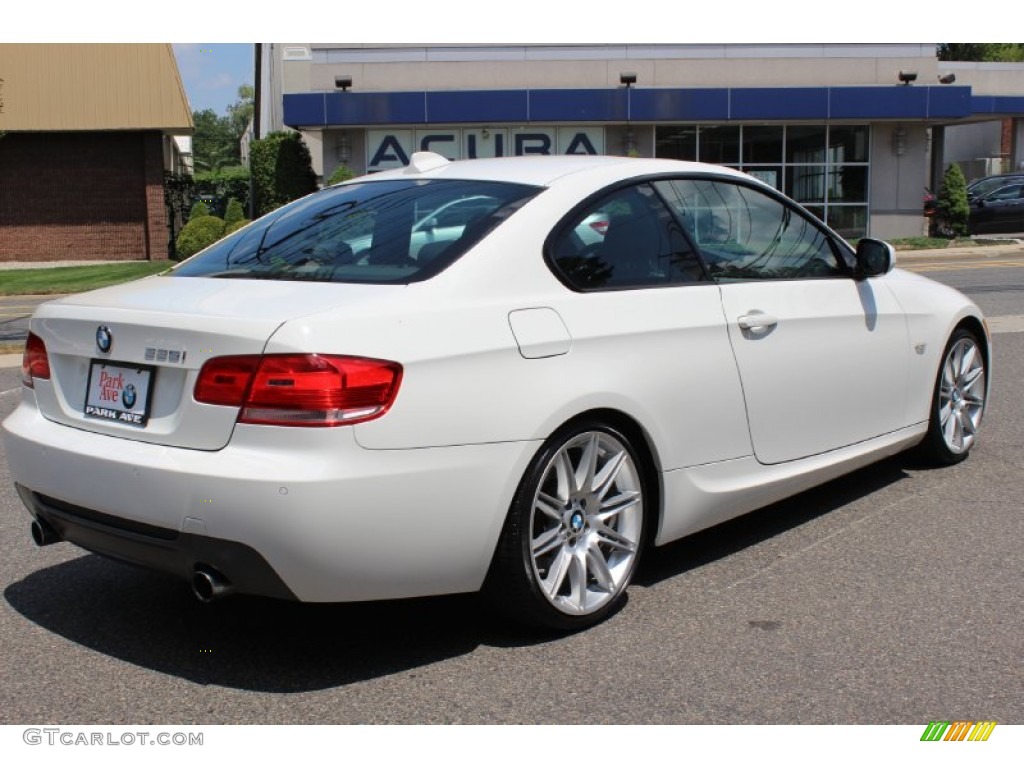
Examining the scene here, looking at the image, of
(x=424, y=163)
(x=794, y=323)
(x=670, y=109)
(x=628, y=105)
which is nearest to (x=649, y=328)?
(x=794, y=323)

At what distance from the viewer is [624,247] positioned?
445cm

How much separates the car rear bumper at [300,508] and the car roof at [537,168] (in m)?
1.24

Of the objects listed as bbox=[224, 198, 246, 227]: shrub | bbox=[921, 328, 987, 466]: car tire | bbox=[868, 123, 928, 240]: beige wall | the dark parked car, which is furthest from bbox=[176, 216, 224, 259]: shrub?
bbox=[921, 328, 987, 466]: car tire

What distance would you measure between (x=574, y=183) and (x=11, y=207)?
28706mm

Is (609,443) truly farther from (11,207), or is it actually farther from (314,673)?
(11,207)

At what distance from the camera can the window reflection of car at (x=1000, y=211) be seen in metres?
32.0

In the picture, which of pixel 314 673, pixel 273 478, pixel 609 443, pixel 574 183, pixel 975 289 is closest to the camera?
pixel 273 478

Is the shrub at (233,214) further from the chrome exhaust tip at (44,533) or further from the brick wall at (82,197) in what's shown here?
the chrome exhaust tip at (44,533)

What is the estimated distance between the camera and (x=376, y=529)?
3.50m

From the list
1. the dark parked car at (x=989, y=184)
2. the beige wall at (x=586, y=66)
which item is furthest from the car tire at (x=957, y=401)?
the dark parked car at (x=989, y=184)

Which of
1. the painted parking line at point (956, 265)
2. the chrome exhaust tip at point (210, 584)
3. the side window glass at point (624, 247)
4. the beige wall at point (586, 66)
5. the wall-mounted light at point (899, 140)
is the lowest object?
the chrome exhaust tip at point (210, 584)

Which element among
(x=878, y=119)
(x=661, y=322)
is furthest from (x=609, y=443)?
(x=878, y=119)
